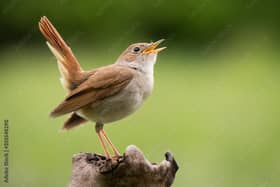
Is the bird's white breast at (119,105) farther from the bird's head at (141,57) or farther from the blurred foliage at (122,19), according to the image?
the blurred foliage at (122,19)

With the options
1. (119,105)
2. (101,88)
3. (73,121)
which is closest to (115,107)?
(119,105)

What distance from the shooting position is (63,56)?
444cm

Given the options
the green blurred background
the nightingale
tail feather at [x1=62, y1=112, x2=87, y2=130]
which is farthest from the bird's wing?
the green blurred background

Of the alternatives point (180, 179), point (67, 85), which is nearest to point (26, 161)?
point (180, 179)

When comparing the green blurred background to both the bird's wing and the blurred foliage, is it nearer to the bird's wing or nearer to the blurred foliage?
the blurred foliage

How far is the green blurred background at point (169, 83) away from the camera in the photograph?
639cm

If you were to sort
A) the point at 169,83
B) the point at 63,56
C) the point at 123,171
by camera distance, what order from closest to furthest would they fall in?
the point at 123,171 < the point at 63,56 < the point at 169,83

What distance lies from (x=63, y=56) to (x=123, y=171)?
33.7 inches

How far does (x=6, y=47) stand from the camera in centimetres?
1046

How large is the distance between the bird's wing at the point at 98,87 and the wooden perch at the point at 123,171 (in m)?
0.26

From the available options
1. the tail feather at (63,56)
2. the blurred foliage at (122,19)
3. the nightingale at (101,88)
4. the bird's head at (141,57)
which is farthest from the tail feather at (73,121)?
the blurred foliage at (122,19)

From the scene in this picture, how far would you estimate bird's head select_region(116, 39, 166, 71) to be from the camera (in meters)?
4.47

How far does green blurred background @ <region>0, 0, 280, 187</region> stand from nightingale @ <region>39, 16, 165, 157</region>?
5.16 ft

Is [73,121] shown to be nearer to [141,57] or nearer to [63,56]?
[63,56]
